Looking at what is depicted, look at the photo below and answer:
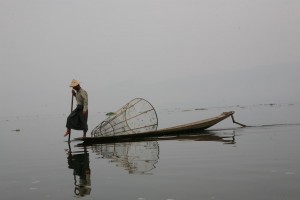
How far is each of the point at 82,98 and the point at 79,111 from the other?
0.56 m

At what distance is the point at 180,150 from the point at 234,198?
6.25m

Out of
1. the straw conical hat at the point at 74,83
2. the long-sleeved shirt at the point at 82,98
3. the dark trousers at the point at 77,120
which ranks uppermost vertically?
the straw conical hat at the point at 74,83

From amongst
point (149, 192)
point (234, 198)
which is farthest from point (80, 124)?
point (234, 198)

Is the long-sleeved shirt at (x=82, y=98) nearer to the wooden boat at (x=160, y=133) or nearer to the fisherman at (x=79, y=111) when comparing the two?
the fisherman at (x=79, y=111)

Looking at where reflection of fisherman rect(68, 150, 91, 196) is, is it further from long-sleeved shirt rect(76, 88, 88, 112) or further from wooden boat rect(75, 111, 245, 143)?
wooden boat rect(75, 111, 245, 143)

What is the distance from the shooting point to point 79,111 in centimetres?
1405

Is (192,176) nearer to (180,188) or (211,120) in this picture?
(180,188)

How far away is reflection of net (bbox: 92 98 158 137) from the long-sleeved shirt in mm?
1836

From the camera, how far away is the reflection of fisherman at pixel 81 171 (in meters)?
6.47

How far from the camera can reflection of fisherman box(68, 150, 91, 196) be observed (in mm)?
6469

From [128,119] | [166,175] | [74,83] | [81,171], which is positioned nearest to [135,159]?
[81,171]

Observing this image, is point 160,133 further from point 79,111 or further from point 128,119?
point 79,111

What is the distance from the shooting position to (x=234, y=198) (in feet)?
17.3

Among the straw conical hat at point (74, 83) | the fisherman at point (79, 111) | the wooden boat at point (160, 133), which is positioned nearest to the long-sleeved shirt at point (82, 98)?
the fisherman at point (79, 111)
